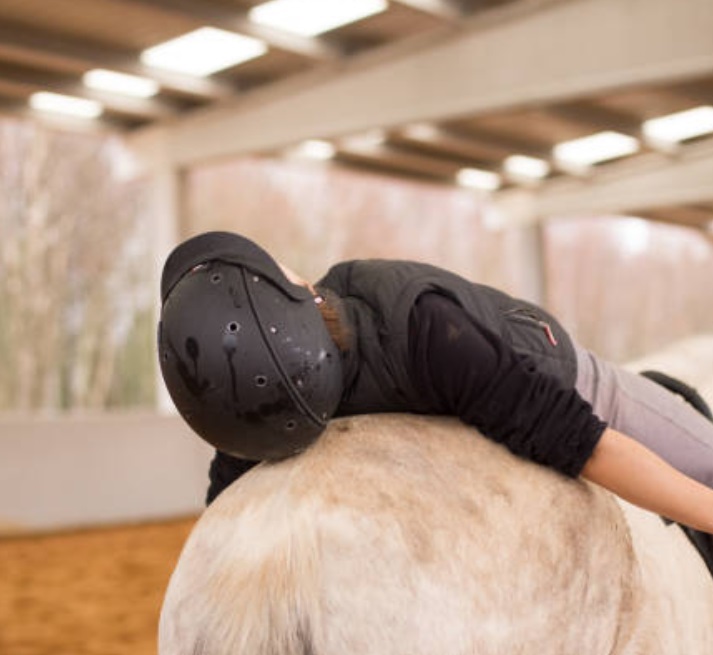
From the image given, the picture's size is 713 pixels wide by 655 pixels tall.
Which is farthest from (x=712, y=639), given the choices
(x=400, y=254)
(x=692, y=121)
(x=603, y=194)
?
(x=400, y=254)

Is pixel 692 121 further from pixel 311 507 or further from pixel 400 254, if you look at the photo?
pixel 311 507

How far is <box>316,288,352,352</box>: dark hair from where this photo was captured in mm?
1560

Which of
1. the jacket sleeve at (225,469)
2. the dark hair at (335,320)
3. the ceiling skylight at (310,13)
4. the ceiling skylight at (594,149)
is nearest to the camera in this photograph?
the dark hair at (335,320)

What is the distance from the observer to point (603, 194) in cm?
1323

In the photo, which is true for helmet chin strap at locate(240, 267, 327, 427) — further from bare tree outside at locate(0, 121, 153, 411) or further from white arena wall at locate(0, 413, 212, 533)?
bare tree outside at locate(0, 121, 153, 411)

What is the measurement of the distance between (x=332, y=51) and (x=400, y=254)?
11.7 meters

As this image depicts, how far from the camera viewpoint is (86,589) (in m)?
5.46

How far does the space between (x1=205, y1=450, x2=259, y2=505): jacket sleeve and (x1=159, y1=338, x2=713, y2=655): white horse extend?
228 mm

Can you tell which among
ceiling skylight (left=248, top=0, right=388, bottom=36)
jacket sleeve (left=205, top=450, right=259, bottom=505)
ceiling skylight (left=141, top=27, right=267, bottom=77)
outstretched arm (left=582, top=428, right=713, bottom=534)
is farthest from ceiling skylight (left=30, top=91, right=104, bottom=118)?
outstretched arm (left=582, top=428, right=713, bottom=534)

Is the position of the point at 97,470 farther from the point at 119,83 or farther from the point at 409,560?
the point at 409,560

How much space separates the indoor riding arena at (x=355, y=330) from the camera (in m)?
1.39

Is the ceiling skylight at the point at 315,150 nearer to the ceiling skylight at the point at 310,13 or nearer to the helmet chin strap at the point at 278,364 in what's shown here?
the ceiling skylight at the point at 310,13

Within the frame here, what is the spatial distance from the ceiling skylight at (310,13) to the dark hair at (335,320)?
5.89 metres

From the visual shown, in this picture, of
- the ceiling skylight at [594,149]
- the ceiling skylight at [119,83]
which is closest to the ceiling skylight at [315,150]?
the ceiling skylight at [119,83]
